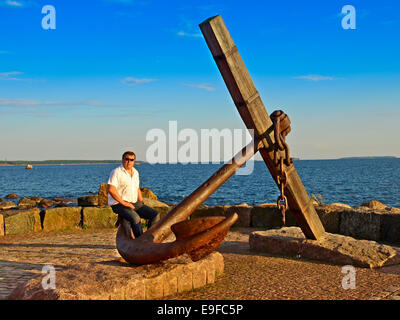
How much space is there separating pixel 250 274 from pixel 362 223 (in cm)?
381

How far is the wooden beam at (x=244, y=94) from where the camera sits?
190 inches

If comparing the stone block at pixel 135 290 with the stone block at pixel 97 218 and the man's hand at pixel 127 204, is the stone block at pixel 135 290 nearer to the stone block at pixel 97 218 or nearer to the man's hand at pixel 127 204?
the man's hand at pixel 127 204

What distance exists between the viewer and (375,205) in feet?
52.9

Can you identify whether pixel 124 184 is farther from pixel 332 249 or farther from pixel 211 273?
pixel 332 249

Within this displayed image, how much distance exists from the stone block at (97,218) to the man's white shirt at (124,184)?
15.6 feet

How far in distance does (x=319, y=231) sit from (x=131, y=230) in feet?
9.11

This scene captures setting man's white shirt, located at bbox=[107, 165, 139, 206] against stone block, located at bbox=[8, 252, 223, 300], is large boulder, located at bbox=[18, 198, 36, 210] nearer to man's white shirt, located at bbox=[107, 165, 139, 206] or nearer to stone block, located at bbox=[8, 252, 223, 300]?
man's white shirt, located at bbox=[107, 165, 139, 206]

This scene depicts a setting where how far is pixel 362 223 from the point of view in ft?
26.8

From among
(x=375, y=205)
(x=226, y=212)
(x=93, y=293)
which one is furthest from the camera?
(x=375, y=205)
